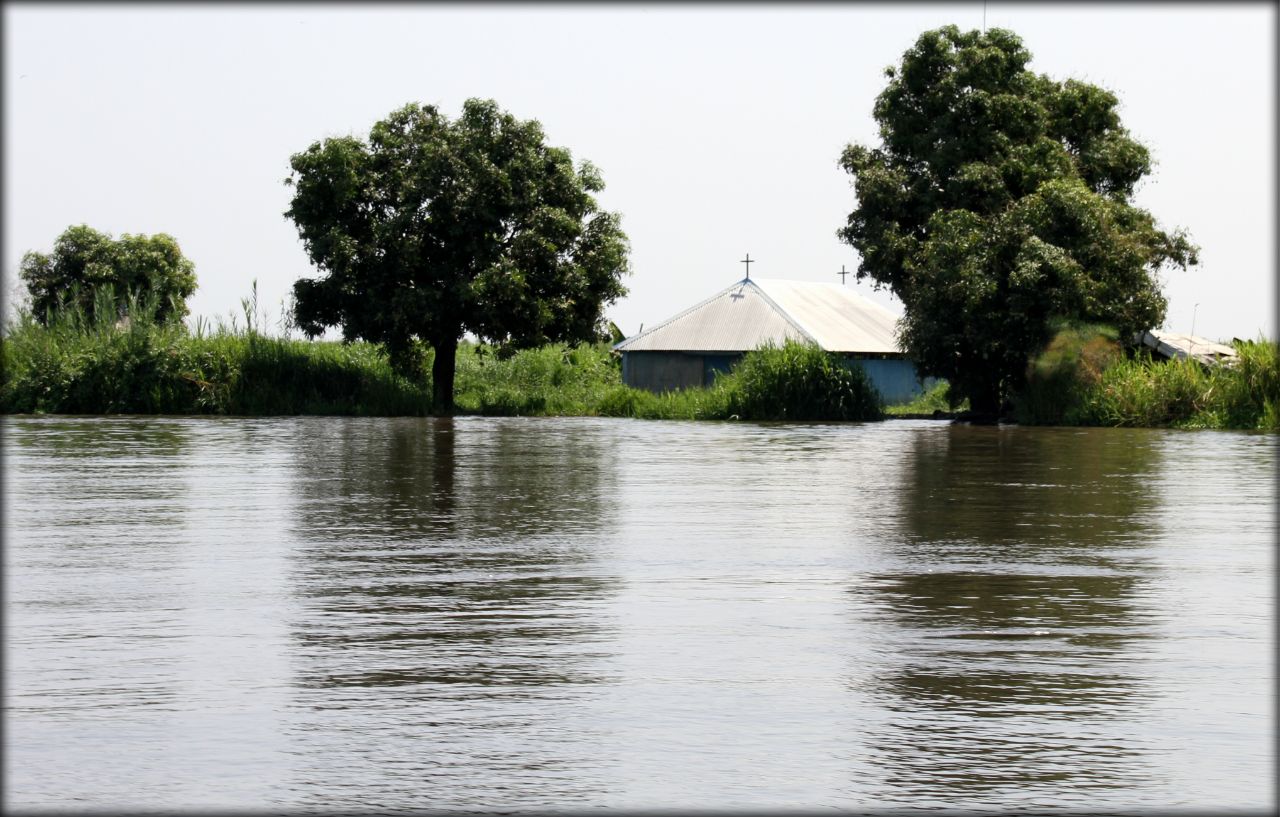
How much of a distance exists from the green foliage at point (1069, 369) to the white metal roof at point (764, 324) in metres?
18.5

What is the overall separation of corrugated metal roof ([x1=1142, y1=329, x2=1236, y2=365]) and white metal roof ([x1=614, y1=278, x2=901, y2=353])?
14276 mm

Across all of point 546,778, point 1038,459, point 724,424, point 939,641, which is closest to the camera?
point 546,778

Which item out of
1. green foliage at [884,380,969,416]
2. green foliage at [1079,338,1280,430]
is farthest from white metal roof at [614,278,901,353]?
green foliage at [1079,338,1280,430]

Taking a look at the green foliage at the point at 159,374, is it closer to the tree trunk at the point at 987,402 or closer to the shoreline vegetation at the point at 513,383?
the shoreline vegetation at the point at 513,383

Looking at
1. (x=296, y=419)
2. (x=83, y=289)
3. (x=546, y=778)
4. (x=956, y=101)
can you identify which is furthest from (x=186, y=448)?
(x=83, y=289)

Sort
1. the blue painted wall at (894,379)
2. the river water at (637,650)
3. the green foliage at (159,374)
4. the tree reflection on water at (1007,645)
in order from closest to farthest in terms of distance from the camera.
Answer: the river water at (637,650)
the tree reflection on water at (1007,645)
the green foliage at (159,374)
the blue painted wall at (894,379)

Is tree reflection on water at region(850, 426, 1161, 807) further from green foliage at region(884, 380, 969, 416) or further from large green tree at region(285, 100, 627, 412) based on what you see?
green foliage at region(884, 380, 969, 416)

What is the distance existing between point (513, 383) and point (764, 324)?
34.8 ft

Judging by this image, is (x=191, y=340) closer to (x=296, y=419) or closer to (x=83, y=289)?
(x=296, y=419)

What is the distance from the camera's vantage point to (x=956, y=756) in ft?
19.0

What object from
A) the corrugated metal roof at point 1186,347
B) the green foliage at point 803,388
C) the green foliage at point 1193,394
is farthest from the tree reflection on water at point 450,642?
the corrugated metal roof at point 1186,347

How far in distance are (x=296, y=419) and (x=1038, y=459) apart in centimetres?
2620

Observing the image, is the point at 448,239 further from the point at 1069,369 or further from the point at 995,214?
the point at 1069,369

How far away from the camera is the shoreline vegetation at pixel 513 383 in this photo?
4088 centimetres
